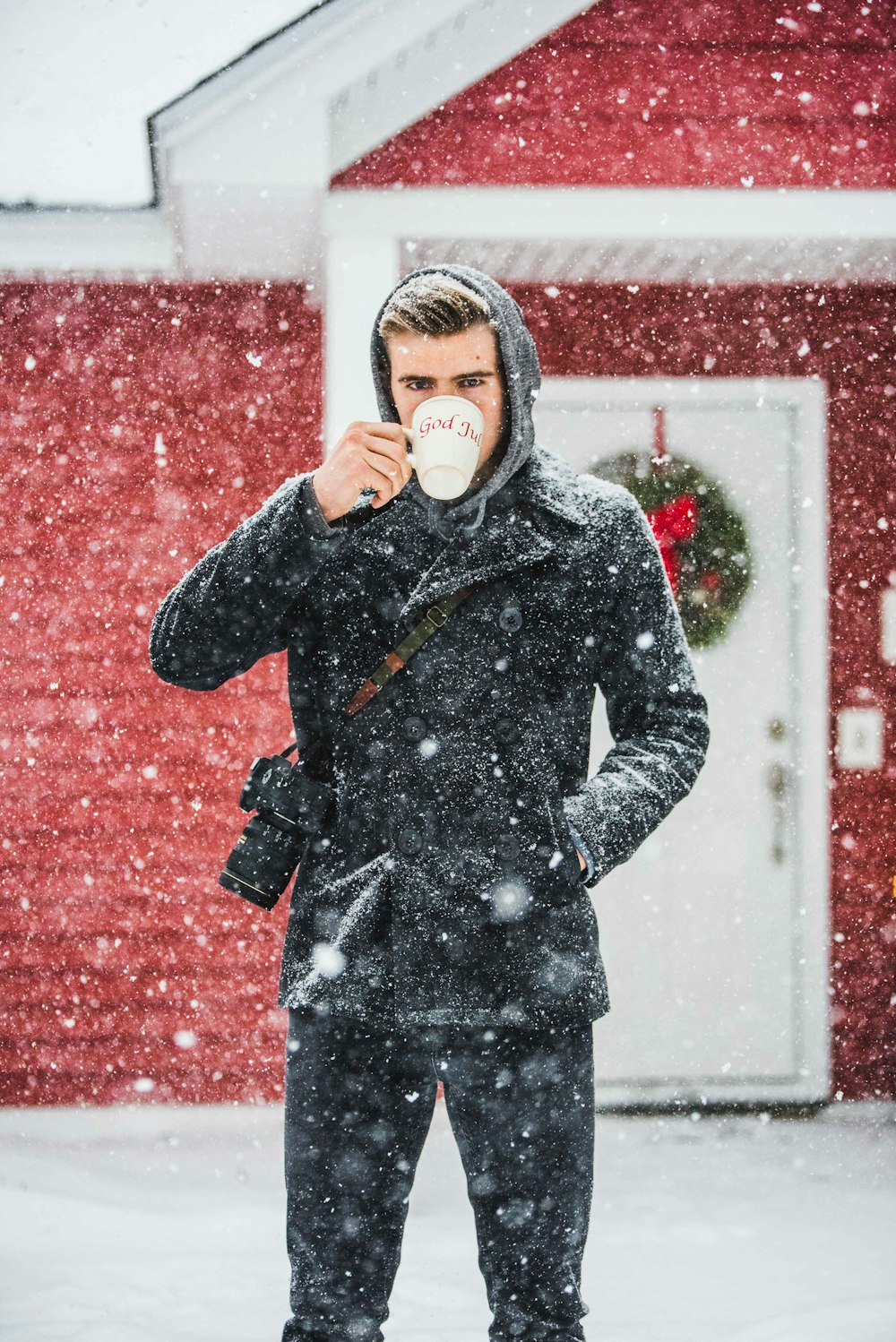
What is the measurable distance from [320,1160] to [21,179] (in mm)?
3256

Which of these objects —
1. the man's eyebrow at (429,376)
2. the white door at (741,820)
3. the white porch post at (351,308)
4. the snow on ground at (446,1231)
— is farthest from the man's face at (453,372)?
the white door at (741,820)

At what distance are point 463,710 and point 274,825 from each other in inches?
13.6

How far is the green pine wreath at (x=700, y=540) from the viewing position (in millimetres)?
4312

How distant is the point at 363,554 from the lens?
1805mm

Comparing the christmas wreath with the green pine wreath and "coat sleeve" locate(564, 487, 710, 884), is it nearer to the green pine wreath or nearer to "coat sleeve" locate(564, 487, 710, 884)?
the green pine wreath

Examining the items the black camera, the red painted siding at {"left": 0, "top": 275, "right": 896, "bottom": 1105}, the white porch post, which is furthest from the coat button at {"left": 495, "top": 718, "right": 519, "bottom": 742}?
the red painted siding at {"left": 0, "top": 275, "right": 896, "bottom": 1105}

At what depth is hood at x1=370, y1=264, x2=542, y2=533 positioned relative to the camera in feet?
5.90

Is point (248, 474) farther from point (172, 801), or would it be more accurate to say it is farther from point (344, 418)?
point (172, 801)

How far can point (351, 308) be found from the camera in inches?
148

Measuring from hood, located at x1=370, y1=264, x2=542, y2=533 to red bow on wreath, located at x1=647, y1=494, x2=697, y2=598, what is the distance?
8.09 ft

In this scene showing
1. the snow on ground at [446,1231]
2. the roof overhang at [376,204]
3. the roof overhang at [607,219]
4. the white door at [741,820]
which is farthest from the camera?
the white door at [741,820]

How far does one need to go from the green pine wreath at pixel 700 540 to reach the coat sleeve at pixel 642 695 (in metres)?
2.50

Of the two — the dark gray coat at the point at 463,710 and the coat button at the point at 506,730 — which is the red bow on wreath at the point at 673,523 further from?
the coat button at the point at 506,730

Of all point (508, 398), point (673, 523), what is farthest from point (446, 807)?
point (673, 523)
